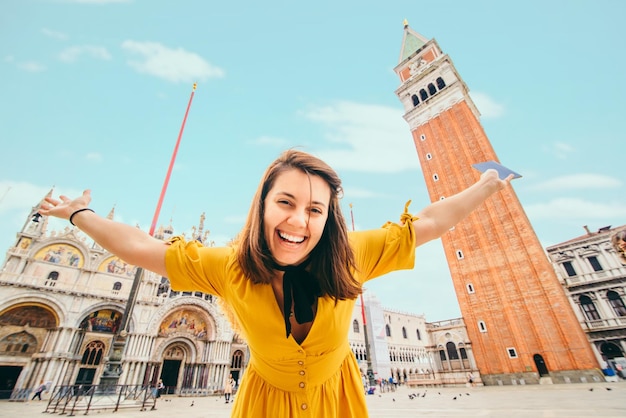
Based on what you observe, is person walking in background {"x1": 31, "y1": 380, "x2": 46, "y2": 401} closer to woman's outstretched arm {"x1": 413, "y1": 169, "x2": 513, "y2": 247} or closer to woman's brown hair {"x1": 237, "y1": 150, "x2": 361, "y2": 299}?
woman's brown hair {"x1": 237, "y1": 150, "x2": 361, "y2": 299}

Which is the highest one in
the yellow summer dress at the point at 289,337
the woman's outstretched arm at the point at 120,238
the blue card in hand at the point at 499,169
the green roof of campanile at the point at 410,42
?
the green roof of campanile at the point at 410,42

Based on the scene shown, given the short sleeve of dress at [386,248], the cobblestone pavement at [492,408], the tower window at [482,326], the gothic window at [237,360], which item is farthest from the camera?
the gothic window at [237,360]

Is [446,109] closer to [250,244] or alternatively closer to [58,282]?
[250,244]

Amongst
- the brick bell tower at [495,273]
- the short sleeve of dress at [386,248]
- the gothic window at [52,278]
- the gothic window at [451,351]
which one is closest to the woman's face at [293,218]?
the short sleeve of dress at [386,248]

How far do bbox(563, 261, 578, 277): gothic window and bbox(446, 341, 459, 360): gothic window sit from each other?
11620mm

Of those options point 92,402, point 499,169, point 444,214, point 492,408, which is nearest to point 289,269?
point 444,214

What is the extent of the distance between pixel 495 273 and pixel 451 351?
333 inches

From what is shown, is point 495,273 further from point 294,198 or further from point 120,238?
point 120,238

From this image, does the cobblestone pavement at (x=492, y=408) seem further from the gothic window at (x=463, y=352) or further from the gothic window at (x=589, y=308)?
the gothic window at (x=589, y=308)

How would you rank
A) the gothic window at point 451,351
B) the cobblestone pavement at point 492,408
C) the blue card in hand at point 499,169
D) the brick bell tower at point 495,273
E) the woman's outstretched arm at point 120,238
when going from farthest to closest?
the gothic window at point 451,351
the brick bell tower at point 495,273
the cobblestone pavement at point 492,408
the blue card in hand at point 499,169
the woman's outstretched arm at point 120,238

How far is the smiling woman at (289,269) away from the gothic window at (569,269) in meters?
30.8

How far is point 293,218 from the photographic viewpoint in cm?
138

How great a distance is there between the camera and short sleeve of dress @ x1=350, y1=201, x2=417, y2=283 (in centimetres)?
164

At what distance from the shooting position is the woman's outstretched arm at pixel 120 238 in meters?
1.35
